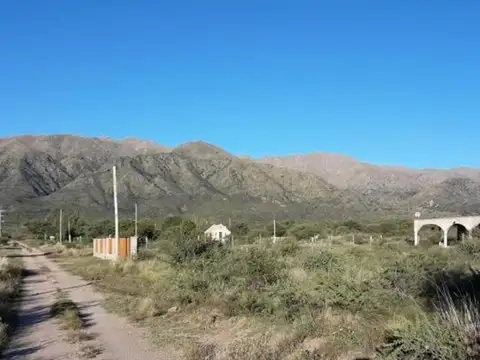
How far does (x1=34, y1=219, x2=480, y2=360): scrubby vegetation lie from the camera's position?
331 inches

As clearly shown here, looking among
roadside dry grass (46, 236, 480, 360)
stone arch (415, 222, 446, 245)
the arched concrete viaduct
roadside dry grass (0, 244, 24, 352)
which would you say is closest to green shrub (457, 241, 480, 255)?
roadside dry grass (46, 236, 480, 360)

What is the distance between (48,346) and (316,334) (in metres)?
5.81

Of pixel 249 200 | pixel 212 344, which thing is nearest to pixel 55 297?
pixel 212 344

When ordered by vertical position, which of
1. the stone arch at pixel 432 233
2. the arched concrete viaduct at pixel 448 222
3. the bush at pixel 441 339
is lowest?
the stone arch at pixel 432 233

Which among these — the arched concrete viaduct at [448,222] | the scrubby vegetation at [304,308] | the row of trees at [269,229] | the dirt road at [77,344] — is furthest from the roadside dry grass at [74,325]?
the row of trees at [269,229]

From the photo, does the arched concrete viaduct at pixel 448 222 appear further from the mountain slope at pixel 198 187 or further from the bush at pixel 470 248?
the mountain slope at pixel 198 187

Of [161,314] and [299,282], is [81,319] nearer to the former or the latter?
[161,314]

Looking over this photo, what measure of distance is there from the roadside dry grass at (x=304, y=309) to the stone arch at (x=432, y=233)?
157ft

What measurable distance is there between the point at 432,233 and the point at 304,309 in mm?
73434

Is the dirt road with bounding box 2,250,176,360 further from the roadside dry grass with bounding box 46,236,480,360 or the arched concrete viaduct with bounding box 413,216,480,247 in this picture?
the arched concrete viaduct with bounding box 413,216,480,247

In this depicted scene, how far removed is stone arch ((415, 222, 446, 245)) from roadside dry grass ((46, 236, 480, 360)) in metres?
47.9

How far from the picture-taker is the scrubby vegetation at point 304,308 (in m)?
8.41

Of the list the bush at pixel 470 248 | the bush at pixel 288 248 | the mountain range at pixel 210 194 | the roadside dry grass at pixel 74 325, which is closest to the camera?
the roadside dry grass at pixel 74 325

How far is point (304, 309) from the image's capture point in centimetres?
1381
